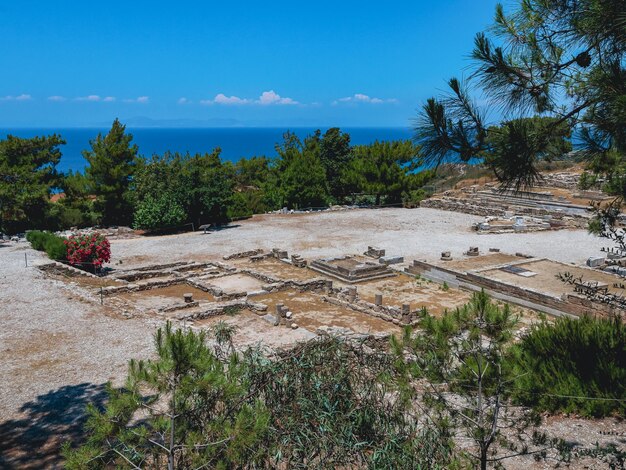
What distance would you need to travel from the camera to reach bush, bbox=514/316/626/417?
7.20 m

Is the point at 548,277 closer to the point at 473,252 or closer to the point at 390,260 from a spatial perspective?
the point at 473,252

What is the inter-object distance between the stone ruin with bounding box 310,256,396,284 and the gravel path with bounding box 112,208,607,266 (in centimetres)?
187

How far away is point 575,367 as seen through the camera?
25.4 ft

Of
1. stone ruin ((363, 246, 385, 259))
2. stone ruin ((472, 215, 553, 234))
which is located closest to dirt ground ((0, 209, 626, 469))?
stone ruin ((472, 215, 553, 234))

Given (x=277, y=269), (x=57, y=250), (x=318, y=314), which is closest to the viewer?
(x=318, y=314)

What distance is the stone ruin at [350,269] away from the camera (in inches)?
747

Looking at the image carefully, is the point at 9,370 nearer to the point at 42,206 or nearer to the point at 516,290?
the point at 516,290

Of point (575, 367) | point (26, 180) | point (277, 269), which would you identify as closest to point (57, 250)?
point (277, 269)

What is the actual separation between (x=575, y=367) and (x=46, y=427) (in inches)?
303

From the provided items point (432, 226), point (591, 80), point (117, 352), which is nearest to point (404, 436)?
point (591, 80)

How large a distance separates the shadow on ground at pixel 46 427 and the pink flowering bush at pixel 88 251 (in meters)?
10.1

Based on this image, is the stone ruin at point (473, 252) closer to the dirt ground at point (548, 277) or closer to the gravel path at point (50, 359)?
the dirt ground at point (548, 277)

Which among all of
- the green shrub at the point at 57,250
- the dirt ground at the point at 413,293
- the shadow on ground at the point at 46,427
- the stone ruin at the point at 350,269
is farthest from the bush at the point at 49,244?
the shadow on ground at the point at 46,427

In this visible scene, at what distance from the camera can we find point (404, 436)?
18.0ft
